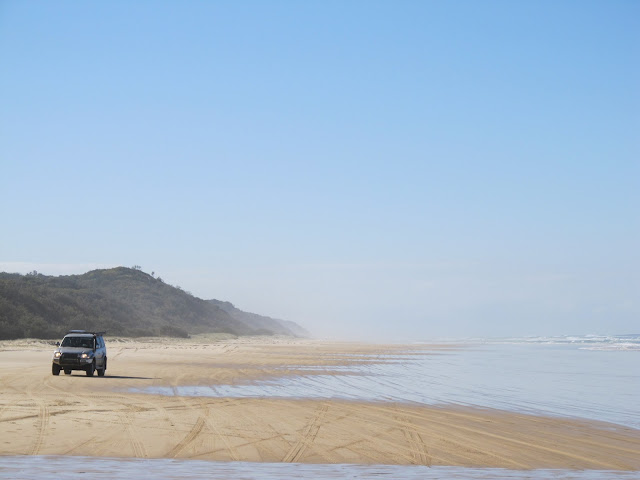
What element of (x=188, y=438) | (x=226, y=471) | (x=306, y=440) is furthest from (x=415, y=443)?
(x=226, y=471)

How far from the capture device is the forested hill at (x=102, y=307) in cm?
8688

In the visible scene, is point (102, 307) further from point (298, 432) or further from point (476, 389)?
point (298, 432)

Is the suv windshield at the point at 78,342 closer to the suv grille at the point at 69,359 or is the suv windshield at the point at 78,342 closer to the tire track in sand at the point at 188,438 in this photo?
the suv grille at the point at 69,359

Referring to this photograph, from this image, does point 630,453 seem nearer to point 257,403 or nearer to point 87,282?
point 257,403

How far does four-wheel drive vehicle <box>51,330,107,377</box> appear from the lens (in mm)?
33703

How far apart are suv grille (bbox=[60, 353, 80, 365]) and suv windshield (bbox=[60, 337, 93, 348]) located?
0.93 meters

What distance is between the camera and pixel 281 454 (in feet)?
46.2

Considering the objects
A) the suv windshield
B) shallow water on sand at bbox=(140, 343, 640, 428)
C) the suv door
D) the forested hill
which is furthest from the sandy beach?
the forested hill

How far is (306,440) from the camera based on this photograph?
15750 millimetres

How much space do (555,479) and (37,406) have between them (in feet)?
45.3

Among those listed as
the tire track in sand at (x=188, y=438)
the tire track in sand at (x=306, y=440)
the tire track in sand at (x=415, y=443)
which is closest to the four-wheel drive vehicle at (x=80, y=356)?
the tire track in sand at (x=306, y=440)

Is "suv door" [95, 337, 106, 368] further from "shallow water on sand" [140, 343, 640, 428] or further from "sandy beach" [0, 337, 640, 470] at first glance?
"sandy beach" [0, 337, 640, 470]

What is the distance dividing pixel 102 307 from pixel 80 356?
99.1 meters

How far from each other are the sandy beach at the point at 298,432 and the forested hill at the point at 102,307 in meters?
59.7
